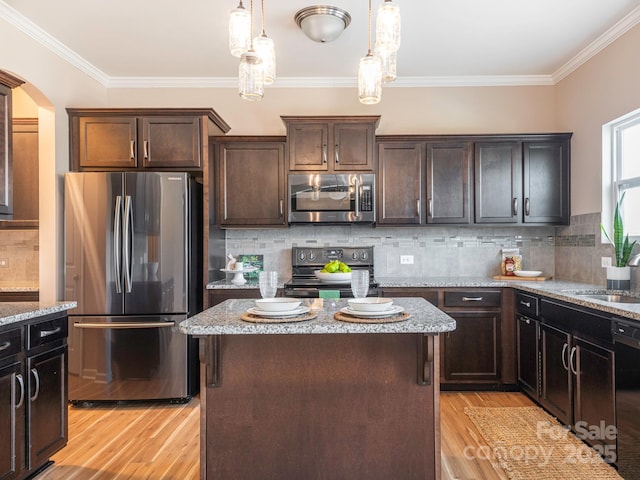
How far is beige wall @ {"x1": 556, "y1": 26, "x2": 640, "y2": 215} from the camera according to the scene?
10.2ft

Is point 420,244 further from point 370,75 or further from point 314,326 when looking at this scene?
point 314,326

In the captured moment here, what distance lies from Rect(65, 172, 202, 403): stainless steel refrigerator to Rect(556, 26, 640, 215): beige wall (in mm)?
3240

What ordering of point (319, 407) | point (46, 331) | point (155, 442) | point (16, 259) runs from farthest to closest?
point (16, 259)
point (155, 442)
point (46, 331)
point (319, 407)

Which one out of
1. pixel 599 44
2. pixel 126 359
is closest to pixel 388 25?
pixel 599 44

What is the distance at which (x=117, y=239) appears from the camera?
337 cm

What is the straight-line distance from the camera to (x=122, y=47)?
3.59 metres

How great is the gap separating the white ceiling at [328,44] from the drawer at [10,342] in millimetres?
2130

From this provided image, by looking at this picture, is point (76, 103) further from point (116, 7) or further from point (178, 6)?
point (178, 6)

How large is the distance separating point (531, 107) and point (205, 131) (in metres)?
3.04

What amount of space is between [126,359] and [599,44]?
14.2 feet

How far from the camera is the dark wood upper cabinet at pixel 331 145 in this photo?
3854 mm

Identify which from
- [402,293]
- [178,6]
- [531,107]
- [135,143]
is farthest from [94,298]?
[531,107]

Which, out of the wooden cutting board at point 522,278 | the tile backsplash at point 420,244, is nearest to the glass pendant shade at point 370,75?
the tile backsplash at point 420,244

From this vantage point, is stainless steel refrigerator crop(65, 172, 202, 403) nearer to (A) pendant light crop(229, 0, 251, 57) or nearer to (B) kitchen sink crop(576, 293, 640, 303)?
(A) pendant light crop(229, 0, 251, 57)
